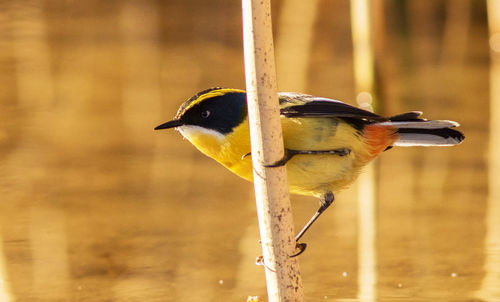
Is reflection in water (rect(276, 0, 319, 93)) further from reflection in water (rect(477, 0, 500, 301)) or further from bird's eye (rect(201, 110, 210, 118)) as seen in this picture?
bird's eye (rect(201, 110, 210, 118))

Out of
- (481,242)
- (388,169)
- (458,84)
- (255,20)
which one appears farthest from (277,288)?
(458,84)

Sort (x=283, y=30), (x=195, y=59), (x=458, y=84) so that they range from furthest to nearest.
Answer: (x=283, y=30) < (x=195, y=59) < (x=458, y=84)

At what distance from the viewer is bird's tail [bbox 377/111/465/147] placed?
1714 millimetres

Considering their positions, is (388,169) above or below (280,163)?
below

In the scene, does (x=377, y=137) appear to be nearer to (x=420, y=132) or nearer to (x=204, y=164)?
(x=420, y=132)

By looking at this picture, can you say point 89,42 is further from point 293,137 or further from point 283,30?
point 293,137

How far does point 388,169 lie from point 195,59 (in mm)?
1629

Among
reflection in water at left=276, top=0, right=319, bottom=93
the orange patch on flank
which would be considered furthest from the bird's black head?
reflection in water at left=276, top=0, right=319, bottom=93

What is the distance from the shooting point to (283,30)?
188 inches

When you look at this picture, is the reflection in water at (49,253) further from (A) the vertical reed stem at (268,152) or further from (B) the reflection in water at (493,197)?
(B) the reflection in water at (493,197)

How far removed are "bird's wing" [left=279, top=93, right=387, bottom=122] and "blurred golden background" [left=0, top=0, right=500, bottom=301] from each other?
0.48 m

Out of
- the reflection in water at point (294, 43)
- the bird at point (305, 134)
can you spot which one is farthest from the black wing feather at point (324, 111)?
the reflection in water at point (294, 43)

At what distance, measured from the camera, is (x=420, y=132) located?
1.77 meters

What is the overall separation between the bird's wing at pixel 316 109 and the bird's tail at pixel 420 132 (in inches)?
2.0
